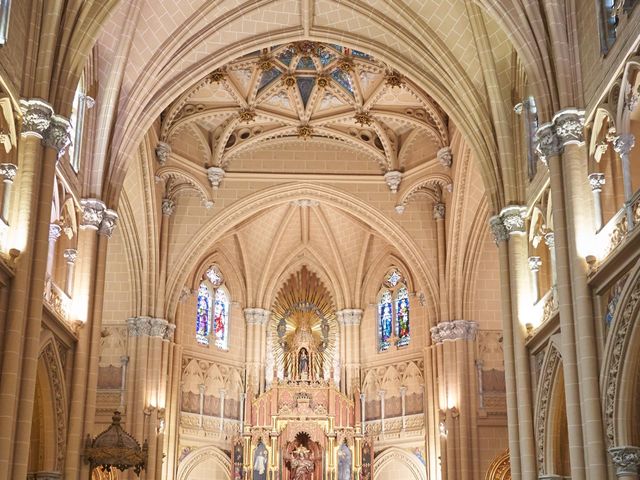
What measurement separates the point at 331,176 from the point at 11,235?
1696 cm

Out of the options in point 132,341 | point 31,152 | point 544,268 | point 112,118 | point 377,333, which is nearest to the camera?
point 31,152

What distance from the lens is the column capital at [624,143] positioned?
1641 cm

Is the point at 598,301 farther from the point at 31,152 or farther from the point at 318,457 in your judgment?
the point at 318,457

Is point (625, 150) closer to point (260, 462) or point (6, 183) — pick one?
point (6, 183)

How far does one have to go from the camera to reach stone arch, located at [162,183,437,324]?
1276 inches

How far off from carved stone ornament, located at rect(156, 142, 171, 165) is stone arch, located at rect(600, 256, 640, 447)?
17.8 metres

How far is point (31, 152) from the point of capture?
1820 centimetres

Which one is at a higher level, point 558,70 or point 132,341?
point 558,70

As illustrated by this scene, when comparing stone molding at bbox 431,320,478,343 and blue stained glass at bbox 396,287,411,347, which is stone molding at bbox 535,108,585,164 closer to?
stone molding at bbox 431,320,478,343

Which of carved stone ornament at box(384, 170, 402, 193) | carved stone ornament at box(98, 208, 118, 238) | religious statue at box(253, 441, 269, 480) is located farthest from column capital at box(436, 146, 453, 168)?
carved stone ornament at box(98, 208, 118, 238)

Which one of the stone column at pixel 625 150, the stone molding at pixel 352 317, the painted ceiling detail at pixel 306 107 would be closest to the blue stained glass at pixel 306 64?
the painted ceiling detail at pixel 306 107

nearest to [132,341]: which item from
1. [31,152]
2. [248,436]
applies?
[248,436]

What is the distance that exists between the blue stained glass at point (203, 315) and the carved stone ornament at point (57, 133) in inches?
653

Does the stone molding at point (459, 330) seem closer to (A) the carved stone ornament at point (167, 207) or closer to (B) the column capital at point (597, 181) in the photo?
(A) the carved stone ornament at point (167, 207)
